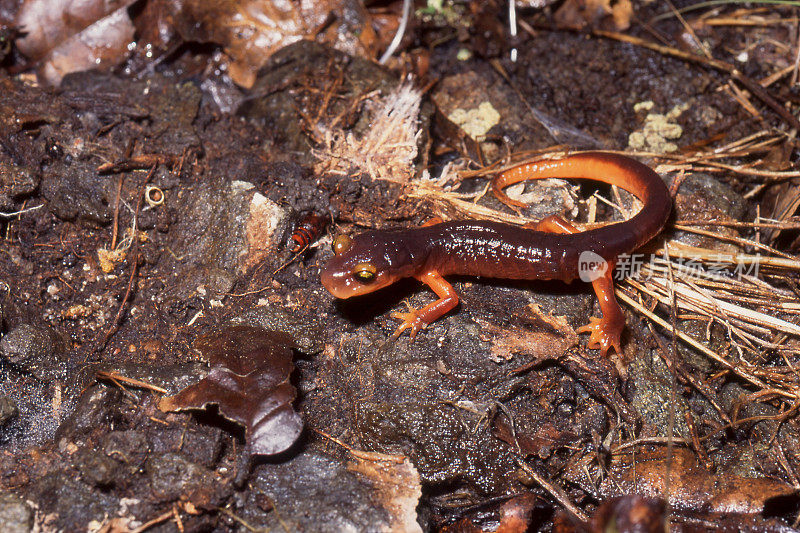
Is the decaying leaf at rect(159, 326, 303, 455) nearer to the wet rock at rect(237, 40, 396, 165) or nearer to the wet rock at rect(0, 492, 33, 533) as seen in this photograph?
the wet rock at rect(0, 492, 33, 533)

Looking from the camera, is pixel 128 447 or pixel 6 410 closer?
pixel 128 447

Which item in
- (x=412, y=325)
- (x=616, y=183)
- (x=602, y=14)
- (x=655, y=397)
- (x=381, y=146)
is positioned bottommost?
(x=655, y=397)

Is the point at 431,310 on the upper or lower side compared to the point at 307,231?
lower

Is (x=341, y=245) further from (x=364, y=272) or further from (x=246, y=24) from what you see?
(x=246, y=24)

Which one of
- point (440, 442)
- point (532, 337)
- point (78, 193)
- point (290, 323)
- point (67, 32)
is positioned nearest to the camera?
point (440, 442)

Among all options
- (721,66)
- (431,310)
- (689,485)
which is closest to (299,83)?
(431,310)

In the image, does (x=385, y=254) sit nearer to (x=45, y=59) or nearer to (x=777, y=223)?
(x=777, y=223)
